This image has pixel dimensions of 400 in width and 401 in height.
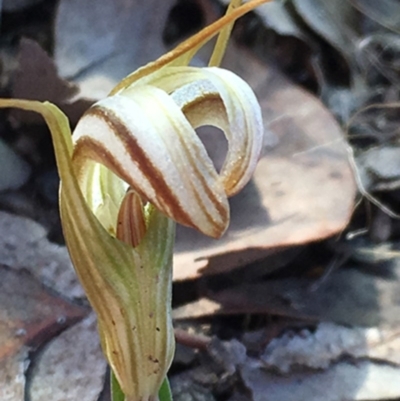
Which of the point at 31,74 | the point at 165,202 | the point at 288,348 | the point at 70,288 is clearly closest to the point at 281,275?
the point at 288,348

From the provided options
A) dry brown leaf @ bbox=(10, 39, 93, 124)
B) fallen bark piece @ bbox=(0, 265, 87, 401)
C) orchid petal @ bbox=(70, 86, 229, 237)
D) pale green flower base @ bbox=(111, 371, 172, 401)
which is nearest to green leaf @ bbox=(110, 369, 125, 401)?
pale green flower base @ bbox=(111, 371, 172, 401)

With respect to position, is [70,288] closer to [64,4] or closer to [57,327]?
[57,327]

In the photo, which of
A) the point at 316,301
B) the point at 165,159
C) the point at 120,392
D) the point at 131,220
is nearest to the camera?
the point at 165,159

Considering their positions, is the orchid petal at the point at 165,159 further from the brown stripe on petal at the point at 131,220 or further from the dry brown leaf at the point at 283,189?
the dry brown leaf at the point at 283,189

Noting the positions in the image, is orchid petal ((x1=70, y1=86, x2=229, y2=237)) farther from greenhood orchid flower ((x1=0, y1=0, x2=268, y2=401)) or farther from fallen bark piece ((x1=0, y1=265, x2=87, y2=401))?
fallen bark piece ((x1=0, y1=265, x2=87, y2=401))

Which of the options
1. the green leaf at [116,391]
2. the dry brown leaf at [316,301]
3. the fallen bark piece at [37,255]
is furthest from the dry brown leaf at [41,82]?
the green leaf at [116,391]

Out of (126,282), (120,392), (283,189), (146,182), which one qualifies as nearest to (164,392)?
(120,392)

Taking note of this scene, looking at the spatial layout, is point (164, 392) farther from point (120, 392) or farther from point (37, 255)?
point (37, 255)
